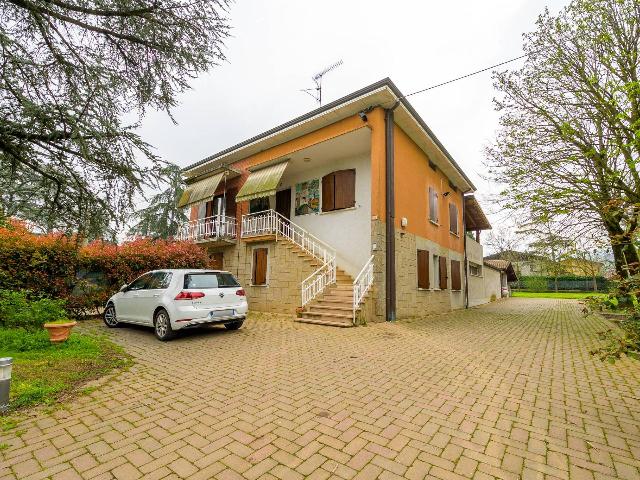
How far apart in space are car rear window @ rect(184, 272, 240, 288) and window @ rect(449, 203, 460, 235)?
12.3 meters

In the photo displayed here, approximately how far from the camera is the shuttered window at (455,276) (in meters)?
15.7

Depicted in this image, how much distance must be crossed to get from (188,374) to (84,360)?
6.18 ft

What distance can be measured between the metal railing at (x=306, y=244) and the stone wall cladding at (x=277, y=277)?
1.30ft

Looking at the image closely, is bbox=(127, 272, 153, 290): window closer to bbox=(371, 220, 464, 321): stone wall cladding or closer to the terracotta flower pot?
the terracotta flower pot

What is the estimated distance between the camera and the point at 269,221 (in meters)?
12.8

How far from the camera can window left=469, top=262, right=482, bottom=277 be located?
766 inches

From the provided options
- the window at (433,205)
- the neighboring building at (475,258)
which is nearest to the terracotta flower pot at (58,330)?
the window at (433,205)

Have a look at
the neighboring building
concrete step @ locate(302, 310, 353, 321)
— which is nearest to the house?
concrete step @ locate(302, 310, 353, 321)

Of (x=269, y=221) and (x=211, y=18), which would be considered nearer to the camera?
Answer: (x=211, y=18)

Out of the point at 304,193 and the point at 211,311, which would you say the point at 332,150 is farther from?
the point at 211,311

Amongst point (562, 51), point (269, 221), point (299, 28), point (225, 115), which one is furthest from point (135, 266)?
point (562, 51)

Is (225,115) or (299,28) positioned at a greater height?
(299,28)

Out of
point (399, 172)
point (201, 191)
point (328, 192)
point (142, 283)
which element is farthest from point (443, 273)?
point (142, 283)

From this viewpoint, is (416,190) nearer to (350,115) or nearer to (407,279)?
(407,279)
